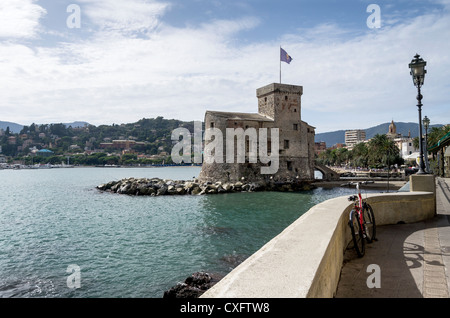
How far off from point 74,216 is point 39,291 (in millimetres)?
16081

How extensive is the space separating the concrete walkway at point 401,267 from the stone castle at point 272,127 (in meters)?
35.6

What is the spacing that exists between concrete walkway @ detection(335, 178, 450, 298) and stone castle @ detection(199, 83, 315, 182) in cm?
3565

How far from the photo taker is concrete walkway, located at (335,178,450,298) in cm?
355

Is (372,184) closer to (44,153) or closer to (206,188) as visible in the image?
(206,188)

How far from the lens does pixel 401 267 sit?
429cm

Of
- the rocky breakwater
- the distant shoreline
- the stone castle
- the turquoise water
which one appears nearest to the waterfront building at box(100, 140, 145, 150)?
the rocky breakwater

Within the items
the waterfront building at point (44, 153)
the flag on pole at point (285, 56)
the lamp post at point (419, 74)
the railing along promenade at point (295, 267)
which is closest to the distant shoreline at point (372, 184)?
the flag on pole at point (285, 56)

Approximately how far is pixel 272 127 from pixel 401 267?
38804 millimetres

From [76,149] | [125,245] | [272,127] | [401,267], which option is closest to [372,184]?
[272,127]

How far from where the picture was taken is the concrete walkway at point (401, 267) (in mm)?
3549
